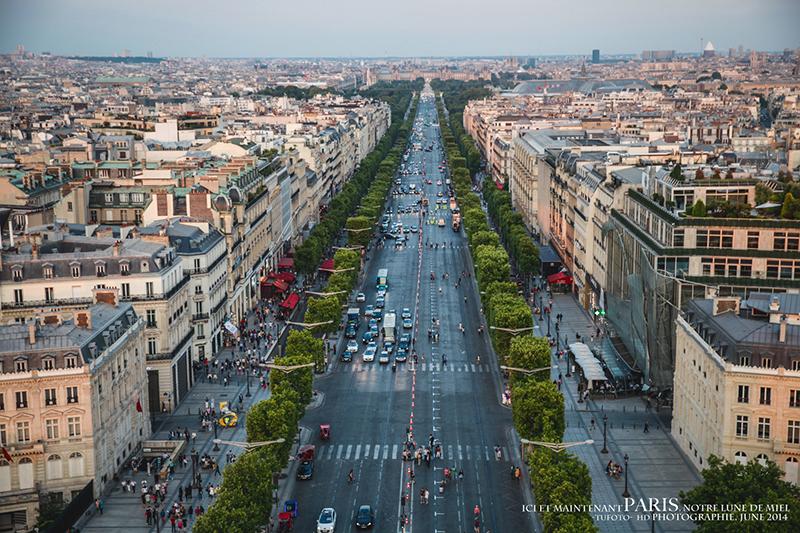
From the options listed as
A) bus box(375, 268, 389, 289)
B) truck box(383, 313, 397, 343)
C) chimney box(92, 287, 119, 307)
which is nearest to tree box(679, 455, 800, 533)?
chimney box(92, 287, 119, 307)

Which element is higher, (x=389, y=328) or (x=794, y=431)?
(x=794, y=431)

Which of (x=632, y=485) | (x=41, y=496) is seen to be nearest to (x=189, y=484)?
(x=41, y=496)

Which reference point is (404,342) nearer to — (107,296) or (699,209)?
(699,209)

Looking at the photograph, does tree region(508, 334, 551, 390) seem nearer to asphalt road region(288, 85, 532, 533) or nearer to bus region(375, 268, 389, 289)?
asphalt road region(288, 85, 532, 533)

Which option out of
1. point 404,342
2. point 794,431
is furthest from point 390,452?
point 404,342

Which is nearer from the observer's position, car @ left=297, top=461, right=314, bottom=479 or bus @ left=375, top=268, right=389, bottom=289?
car @ left=297, top=461, right=314, bottom=479

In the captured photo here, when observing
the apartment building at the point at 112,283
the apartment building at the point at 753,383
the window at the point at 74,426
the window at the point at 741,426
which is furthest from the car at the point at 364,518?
the apartment building at the point at 112,283

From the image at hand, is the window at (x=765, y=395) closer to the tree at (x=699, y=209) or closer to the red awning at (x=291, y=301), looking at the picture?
the tree at (x=699, y=209)

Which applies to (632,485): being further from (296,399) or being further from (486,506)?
(296,399)
